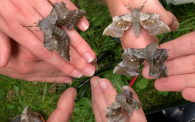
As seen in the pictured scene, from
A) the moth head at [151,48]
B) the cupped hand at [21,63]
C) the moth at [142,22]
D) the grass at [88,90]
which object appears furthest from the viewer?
the grass at [88,90]

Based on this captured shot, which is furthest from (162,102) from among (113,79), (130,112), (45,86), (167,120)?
(45,86)

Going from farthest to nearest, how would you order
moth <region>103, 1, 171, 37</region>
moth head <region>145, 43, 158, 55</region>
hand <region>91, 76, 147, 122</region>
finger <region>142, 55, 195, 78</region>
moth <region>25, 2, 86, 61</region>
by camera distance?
1. hand <region>91, 76, 147, 122</region>
2. finger <region>142, 55, 195, 78</region>
3. moth <region>103, 1, 171, 37</region>
4. moth <region>25, 2, 86, 61</region>
5. moth head <region>145, 43, 158, 55</region>

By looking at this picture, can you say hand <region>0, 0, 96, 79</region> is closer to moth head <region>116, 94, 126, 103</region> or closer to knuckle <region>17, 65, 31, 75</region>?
knuckle <region>17, 65, 31, 75</region>

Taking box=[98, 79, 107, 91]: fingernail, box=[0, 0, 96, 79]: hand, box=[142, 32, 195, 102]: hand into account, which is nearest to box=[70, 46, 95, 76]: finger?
box=[0, 0, 96, 79]: hand

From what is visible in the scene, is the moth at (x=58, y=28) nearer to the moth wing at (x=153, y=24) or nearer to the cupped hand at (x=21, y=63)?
the cupped hand at (x=21, y=63)

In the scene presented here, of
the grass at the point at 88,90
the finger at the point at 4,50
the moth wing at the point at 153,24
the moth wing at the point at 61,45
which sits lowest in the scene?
the grass at the point at 88,90

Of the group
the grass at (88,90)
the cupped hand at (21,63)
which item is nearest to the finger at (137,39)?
the grass at (88,90)

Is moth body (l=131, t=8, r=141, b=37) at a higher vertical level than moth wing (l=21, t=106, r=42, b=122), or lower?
higher
